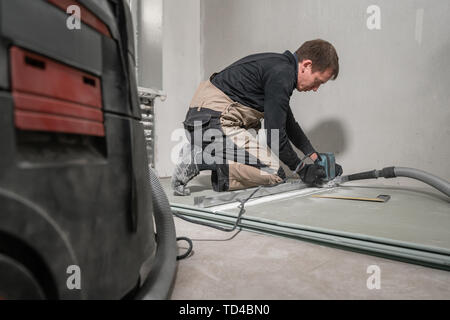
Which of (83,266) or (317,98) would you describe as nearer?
(83,266)

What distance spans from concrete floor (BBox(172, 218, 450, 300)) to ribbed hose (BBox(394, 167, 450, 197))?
3.27 feet

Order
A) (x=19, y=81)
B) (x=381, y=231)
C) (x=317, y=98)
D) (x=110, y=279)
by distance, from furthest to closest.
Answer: (x=317, y=98) < (x=381, y=231) < (x=110, y=279) < (x=19, y=81)

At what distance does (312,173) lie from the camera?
5.78ft

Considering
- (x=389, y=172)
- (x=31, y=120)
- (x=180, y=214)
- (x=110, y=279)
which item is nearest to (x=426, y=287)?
(x=110, y=279)

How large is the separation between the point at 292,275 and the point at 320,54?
1503 mm

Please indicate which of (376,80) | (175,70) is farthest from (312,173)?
(175,70)

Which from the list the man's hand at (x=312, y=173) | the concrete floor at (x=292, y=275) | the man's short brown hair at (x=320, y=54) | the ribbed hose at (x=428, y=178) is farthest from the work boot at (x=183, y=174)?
the ribbed hose at (x=428, y=178)

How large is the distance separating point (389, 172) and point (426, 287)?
1337 millimetres

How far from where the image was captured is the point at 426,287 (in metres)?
0.58

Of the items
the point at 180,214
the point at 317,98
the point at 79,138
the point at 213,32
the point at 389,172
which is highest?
the point at 213,32

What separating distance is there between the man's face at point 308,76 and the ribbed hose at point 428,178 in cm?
76

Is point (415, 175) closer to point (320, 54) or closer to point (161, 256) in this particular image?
point (320, 54)

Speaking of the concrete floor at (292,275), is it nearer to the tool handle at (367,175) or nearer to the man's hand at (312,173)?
the man's hand at (312,173)
